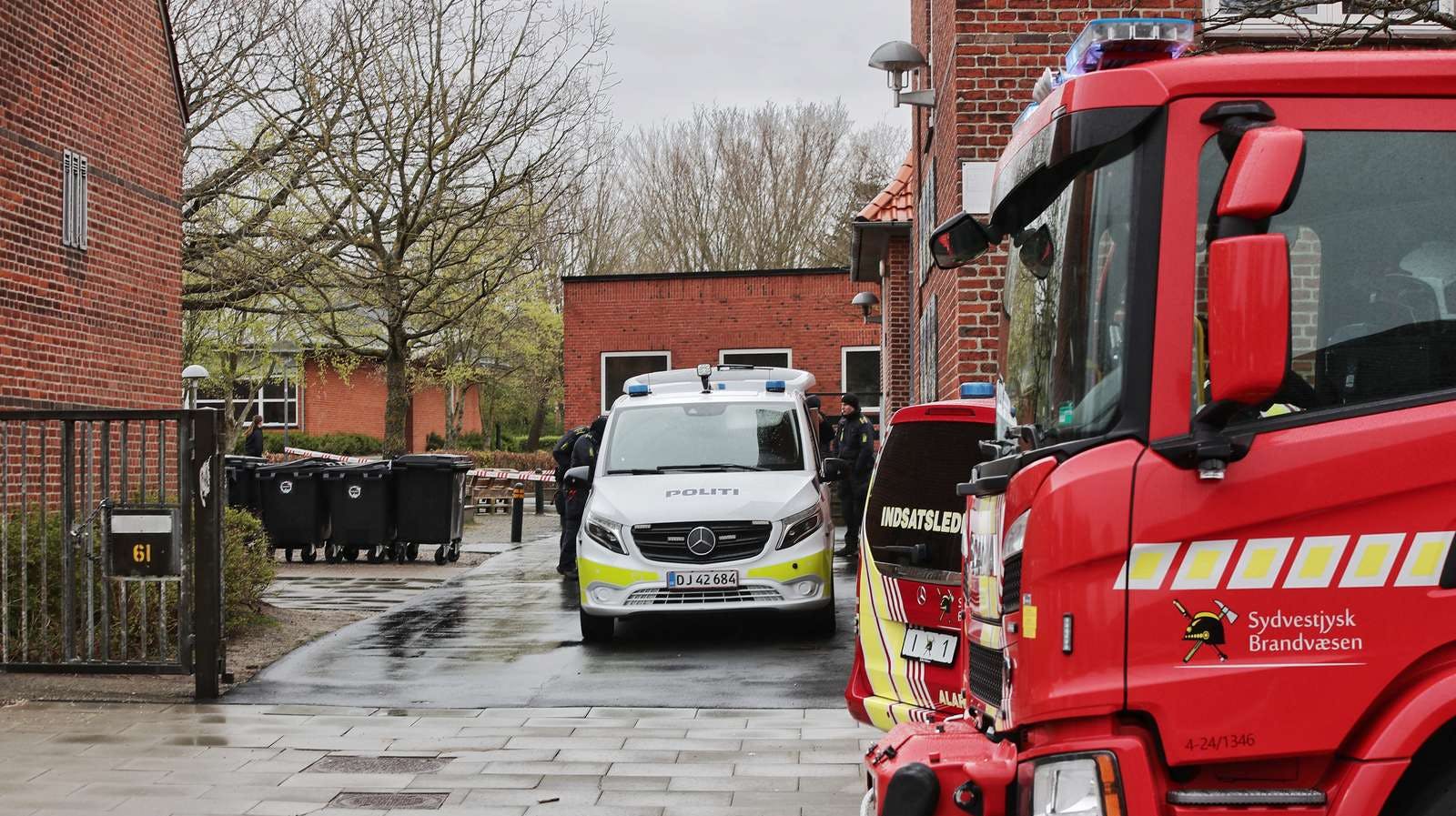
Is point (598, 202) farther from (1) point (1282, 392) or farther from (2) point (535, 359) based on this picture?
(1) point (1282, 392)

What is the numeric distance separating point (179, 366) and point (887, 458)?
12.1m

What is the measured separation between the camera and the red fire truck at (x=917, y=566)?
6.31m

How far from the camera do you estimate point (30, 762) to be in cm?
752

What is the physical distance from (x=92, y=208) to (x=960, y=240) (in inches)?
452

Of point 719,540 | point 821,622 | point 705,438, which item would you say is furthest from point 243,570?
point 821,622

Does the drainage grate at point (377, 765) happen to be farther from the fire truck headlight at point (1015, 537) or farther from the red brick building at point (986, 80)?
the red brick building at point (986, 80)

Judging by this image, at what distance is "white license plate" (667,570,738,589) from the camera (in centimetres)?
1170

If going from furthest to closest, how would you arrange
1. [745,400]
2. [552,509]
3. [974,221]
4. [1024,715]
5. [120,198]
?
[552,509] < [120,198] < [745,400] < [974,221] < [1024,715]

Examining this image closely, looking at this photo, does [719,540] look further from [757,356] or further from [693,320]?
[757,356]

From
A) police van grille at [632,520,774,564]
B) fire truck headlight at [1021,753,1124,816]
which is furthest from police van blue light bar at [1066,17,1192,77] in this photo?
police van grille at [632,520,774,564]

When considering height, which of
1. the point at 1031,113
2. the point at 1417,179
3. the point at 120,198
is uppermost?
the point at 120,198

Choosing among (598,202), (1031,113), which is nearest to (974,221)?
(1031,113)

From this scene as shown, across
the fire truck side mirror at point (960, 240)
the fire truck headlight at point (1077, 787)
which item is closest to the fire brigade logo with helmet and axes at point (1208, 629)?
the fire truck headlight at point (1077, 787)

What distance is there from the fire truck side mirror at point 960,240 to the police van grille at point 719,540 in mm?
6536
